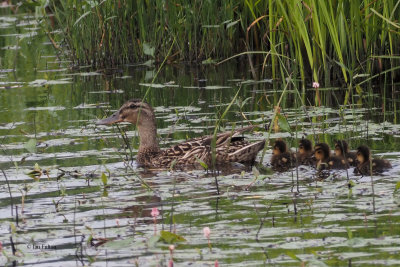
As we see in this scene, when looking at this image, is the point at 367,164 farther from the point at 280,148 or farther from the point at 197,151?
the point at 197,151

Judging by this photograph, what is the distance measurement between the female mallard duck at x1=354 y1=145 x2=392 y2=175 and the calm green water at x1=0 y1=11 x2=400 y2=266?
9cm

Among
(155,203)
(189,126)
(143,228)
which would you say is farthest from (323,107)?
(143,228)

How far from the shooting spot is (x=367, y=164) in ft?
23.8

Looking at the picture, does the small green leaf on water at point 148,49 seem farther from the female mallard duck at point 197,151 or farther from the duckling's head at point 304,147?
the duckling's head at point 304,147

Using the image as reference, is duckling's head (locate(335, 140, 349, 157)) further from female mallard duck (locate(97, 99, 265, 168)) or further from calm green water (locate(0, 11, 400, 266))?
female mallard duck (locate(97, 99, 265, 168))

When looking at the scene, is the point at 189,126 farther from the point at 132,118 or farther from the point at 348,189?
the point at 348,189

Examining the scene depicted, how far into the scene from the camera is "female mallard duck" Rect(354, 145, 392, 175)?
7.18 meters

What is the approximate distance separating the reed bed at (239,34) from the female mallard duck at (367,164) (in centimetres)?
269

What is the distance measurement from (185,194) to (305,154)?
152cm

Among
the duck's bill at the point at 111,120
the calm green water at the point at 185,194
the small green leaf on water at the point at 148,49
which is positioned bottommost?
the calm green water at the point at 185,194

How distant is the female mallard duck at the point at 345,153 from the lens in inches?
300

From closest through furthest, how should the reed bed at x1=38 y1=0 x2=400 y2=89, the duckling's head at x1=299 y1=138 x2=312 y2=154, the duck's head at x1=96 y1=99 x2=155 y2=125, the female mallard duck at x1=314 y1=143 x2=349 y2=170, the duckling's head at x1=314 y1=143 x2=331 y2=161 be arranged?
the female mallard duck at x1=314 y1=143 x2=349 y2=170 < the duckling's head at x1=314 y1=143 x2=331 y2=161 < the duckling's head at x1=299 y1=138 x2=312 y2=154 < the duck's head at x1=96 y1=99 x2=155 y2=125 < the reed bed at x1=38 y1=0 x2=400 y2=89

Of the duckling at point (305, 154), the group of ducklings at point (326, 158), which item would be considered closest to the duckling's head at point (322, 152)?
the group of ducklings at point (326, 158)

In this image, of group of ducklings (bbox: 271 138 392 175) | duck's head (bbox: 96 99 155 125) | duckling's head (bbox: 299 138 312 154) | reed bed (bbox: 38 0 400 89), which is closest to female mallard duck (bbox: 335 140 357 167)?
group of ducklings (bbox: 271 138 392 175)
